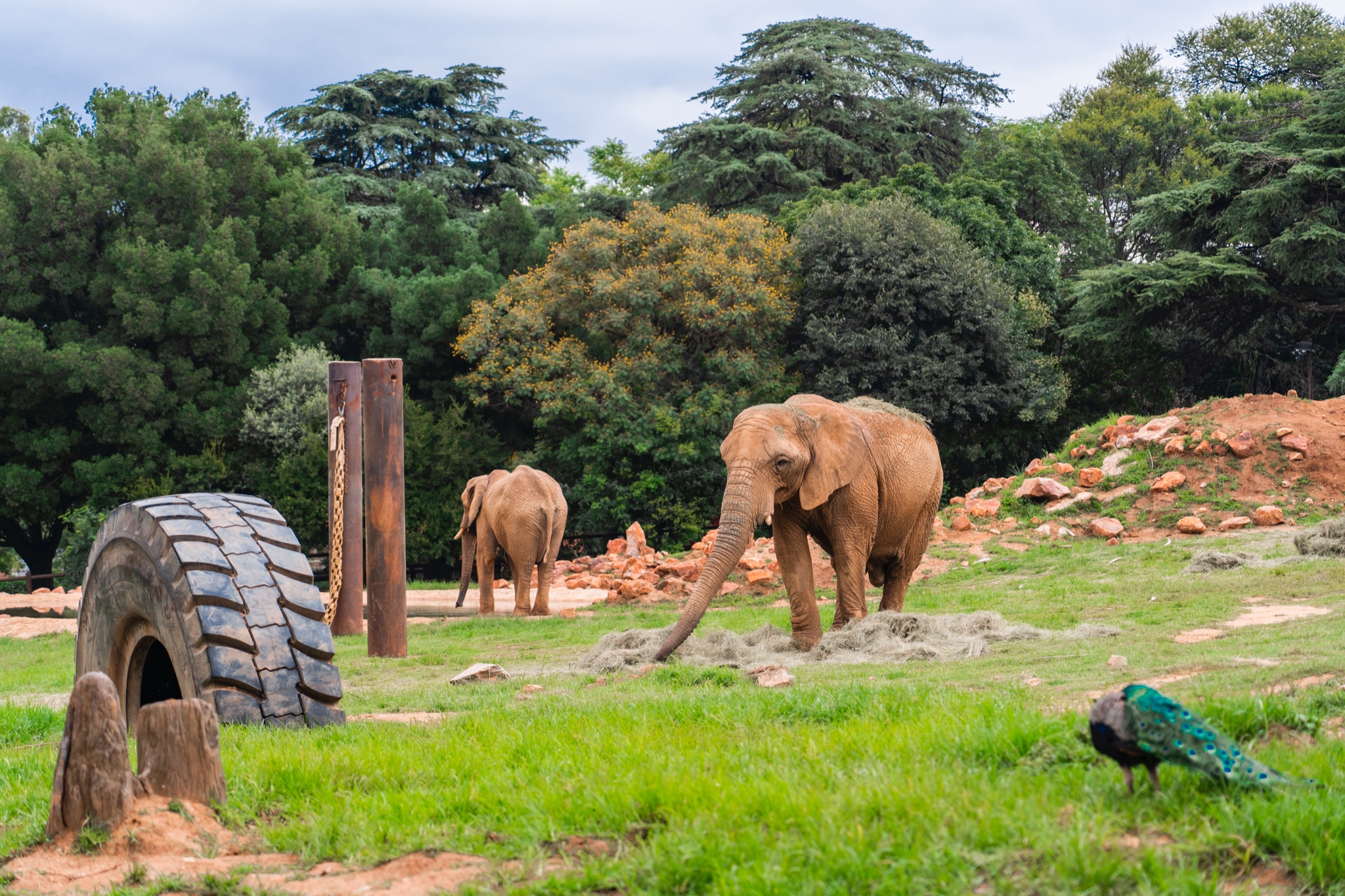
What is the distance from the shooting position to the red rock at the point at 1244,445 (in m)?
18.9

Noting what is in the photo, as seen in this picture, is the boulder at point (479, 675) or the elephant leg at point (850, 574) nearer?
the boulder at point (479, 675)

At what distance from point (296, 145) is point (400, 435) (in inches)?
981

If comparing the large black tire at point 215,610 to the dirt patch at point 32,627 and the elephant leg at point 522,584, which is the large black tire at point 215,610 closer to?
the elephant leg at point 522,584

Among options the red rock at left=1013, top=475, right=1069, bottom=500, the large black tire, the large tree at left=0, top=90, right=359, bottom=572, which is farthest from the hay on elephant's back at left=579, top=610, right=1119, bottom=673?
the large tree at left=0, top=90, right=359, bottom=572

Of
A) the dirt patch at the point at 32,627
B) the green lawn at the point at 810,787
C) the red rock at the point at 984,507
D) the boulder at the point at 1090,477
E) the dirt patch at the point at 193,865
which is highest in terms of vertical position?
the boulder at the point at 1090,477

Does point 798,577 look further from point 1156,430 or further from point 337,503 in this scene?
point 1156,430

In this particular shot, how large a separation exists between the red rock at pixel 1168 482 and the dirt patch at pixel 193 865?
1721cm

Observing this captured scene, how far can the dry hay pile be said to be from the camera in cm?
1302

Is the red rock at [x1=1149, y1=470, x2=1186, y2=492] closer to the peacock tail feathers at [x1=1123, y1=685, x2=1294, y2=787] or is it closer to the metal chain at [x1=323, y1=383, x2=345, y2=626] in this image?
the metal chain at [x1=323, y1=383, x2=345, y2=626]

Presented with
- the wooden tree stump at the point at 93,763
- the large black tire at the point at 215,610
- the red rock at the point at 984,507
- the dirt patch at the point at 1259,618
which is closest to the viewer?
the wooden tree stump at the point at 93,763

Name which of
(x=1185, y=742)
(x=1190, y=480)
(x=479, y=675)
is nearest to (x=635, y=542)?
(x=1190, y=480)

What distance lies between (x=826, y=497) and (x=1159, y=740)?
21.0 feet

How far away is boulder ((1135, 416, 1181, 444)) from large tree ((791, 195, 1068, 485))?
673 centimetres

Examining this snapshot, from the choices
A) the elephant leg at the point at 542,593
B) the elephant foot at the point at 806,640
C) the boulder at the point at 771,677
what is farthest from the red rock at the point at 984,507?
the boulder at the point at 771,677
